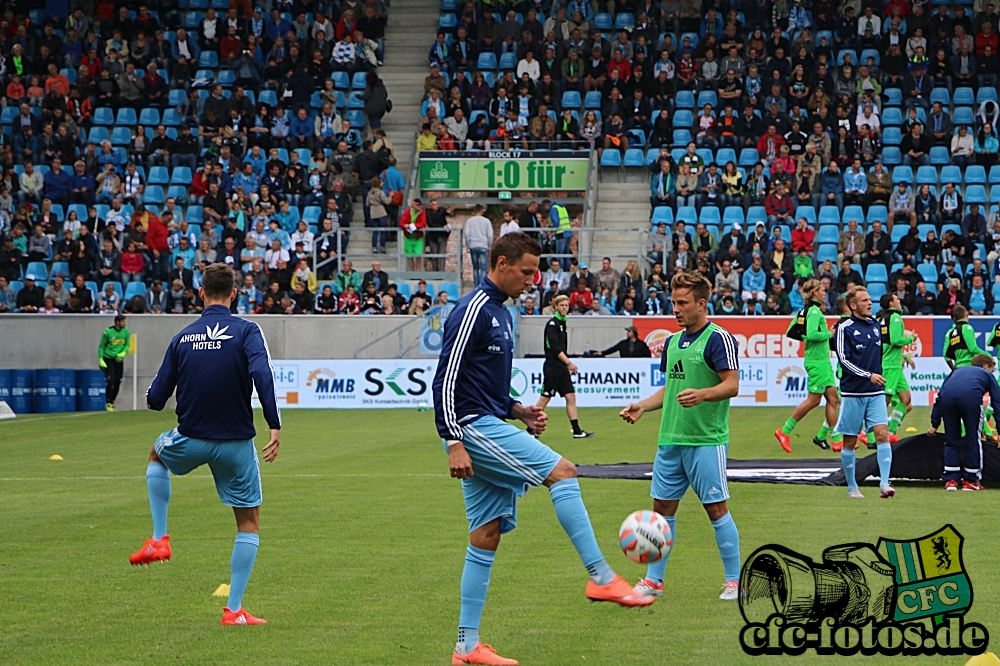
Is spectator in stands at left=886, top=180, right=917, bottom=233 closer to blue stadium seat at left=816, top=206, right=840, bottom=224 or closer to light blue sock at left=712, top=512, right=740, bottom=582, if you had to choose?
blue stadium seat at left=816, top=206, right=840, bottom=224

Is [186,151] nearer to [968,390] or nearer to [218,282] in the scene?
[968,390]

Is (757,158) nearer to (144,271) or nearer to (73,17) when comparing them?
(144,271)

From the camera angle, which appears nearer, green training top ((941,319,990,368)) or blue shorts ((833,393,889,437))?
blue shorts ((833,393,889,437))

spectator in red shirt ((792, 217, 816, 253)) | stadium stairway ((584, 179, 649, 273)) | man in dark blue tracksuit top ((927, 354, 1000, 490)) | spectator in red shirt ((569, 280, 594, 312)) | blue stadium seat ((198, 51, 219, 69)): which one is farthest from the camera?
blue stadium seat ((198, 51, 219, 69))

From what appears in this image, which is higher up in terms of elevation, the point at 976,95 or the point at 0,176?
the point at 976,95

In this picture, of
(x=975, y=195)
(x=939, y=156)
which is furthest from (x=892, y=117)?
(x=975, y=195)

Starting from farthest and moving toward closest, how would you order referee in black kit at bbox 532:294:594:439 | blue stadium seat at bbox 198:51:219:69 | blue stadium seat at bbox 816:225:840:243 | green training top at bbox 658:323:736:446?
blue stadium seat at bbox 198:51:219:69 → blue stadium seat at bbox 816:225:840:243 → referee in black kit at bbox 532:294:594:439 → green training top at bbox 658:323:736:446

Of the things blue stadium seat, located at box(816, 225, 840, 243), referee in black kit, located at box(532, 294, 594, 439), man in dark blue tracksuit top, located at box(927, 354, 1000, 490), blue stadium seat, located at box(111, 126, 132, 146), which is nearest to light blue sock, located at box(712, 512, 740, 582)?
man in dark blue tracksuit top, located at box(927, 354, 1000, 490)

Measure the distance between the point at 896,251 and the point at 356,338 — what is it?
12.8 meters

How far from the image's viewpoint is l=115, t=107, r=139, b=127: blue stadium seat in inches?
1512

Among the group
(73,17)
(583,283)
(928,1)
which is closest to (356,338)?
(583,283)

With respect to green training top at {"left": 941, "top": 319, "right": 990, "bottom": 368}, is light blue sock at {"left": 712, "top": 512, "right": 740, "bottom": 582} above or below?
below

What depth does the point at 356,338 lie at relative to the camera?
3131 centimetres

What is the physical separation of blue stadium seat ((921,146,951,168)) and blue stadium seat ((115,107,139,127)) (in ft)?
72.1
